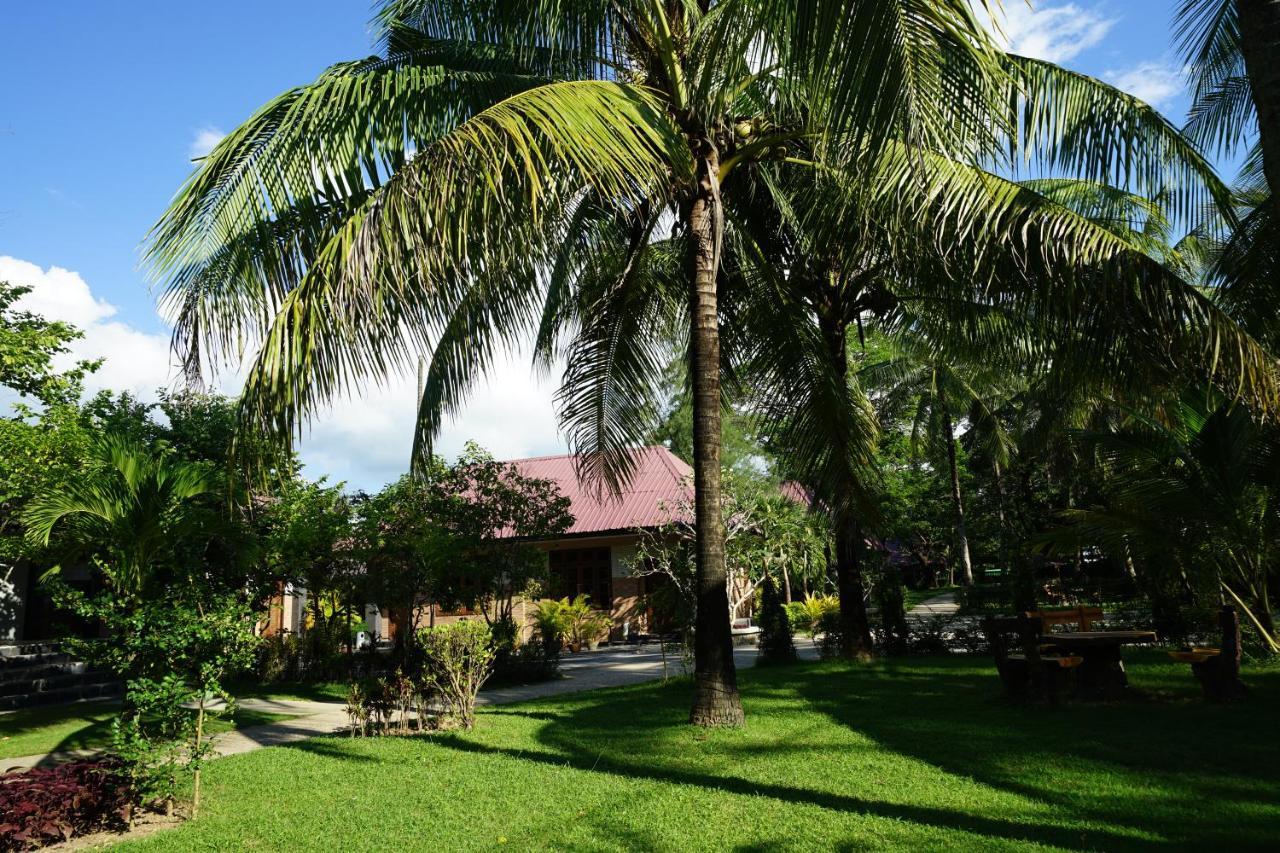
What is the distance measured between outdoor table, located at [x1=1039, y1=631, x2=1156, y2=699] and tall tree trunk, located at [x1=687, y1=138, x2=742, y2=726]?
11.7 feet

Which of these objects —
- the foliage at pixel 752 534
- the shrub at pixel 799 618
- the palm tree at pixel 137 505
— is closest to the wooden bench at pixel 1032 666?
the palm tree at pixel 137 505

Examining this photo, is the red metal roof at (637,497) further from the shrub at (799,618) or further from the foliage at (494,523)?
the foliage at (494,523)

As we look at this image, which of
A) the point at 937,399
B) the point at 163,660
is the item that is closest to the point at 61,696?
the point at 163,660

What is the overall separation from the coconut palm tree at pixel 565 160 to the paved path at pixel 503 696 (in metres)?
3.92

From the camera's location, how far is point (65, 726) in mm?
10695

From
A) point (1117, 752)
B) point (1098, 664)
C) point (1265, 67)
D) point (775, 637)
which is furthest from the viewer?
point (775, 637)

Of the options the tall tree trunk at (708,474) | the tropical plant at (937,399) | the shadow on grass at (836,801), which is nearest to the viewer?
the shadow on grass at (836,801)

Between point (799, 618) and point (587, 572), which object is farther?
point (587, 572)

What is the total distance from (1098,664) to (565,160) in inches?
306

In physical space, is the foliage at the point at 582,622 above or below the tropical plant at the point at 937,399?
below

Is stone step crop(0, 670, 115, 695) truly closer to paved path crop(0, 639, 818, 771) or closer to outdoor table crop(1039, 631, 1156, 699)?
paved path crop(0, 639, 818, 771)

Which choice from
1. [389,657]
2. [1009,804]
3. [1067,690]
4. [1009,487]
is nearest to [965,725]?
[1067,690]

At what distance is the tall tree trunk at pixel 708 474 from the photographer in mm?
7805

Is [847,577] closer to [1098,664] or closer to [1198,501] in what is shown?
[1098,664]
